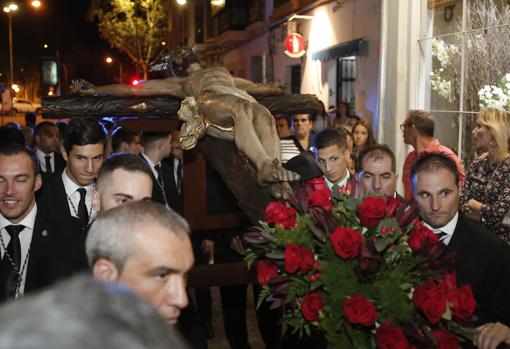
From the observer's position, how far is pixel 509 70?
6512mm

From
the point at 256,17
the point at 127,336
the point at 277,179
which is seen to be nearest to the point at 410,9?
the point at 277,179

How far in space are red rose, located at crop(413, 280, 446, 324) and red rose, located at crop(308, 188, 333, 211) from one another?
0.52 meters

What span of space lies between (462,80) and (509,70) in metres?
0.95

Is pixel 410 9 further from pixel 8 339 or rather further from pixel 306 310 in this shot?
pixel 8 339

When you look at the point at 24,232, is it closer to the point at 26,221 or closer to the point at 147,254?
the point at 26,221

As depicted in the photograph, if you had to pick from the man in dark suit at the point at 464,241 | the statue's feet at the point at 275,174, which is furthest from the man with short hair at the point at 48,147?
the man in dark suit at the point at 464,241

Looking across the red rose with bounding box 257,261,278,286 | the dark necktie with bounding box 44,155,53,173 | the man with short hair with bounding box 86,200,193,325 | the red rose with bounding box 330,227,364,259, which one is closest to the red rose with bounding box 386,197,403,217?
the red rose with bounding box 330,227,364,259

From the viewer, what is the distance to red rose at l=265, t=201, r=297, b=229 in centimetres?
268

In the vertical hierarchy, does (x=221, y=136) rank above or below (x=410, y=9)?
below

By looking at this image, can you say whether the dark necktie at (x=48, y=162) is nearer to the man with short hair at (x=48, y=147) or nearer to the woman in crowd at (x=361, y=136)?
the man with short hair at (x=48, y=147)

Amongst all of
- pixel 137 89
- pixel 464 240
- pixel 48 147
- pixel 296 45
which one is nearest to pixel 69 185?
pixel 137 89

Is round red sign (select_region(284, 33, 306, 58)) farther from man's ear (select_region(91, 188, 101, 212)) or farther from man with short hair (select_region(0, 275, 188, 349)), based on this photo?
man with short hair (select_region(0, 275, 188, 349))

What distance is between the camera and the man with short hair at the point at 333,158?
4754mm

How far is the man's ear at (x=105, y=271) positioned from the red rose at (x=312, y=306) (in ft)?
3.13
